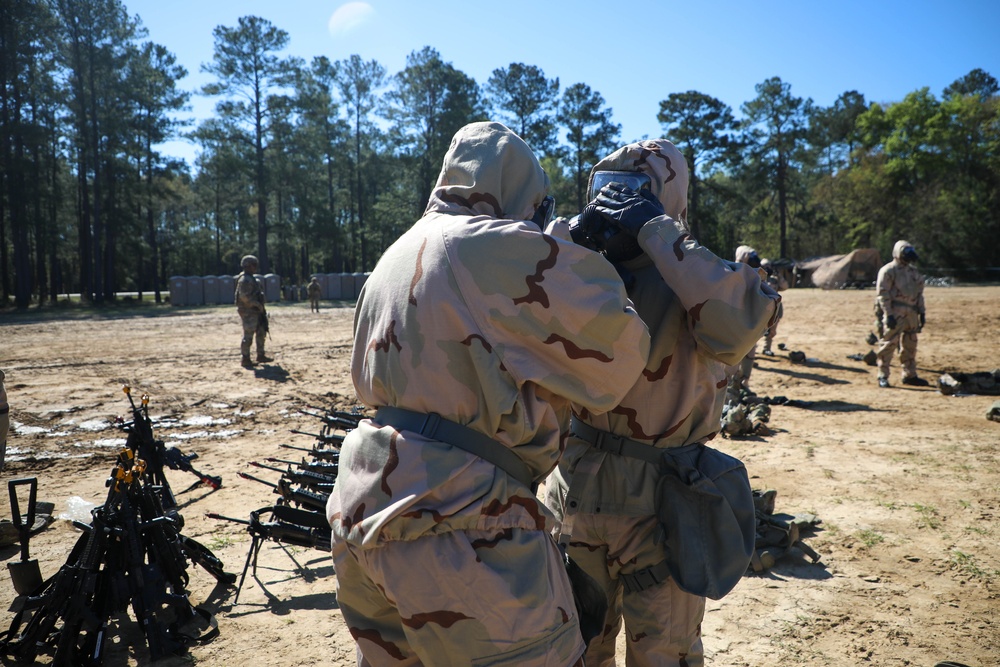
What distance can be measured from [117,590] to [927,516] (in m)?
5.58

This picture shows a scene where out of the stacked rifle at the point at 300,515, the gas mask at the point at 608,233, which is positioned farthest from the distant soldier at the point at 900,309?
the gas mask at the point at 608,233

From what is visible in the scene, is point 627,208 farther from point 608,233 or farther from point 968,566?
point 968,566

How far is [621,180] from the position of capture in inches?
96.8

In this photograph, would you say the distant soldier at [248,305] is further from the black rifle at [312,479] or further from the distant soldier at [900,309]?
the distant soldier at [900,309]

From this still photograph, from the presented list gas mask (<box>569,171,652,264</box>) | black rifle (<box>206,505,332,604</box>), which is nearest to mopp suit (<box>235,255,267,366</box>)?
black rifle (<box>206,505,332,604</box>)

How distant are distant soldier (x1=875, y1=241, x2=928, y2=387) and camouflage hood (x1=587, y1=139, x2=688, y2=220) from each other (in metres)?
9.40

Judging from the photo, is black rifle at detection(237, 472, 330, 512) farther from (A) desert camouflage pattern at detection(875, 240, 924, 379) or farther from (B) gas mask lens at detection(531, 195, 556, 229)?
(A) desert camouflage pattern at detection(875, 240, 924, 379)

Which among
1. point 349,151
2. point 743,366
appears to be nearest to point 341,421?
point 743,366

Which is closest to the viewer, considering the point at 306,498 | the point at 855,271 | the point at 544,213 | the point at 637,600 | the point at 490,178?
the point at 490,178

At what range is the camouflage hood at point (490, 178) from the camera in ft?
6.09

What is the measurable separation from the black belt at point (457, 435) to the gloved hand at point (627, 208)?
0.96m

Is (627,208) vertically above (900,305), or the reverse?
(627,208)

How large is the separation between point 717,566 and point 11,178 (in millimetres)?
38189

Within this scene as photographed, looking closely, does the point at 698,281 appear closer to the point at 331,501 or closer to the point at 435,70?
the point at 331,501
